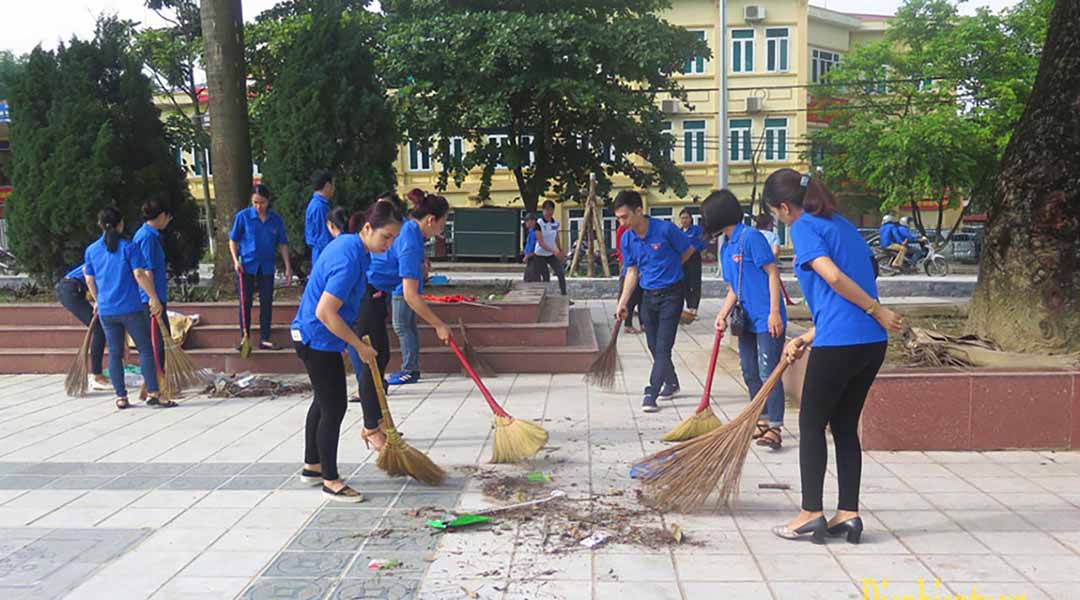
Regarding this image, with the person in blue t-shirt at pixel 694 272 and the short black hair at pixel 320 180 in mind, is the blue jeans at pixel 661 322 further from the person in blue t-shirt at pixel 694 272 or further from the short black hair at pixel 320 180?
the person in blue t-shirt at pixel 694 272

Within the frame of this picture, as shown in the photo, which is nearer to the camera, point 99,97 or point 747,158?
point 99,97

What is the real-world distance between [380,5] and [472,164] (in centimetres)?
428

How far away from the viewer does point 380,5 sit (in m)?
20.4

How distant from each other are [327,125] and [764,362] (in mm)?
6453

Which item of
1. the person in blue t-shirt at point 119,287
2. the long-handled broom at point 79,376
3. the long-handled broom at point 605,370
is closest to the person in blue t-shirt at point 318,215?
the person in blue t-shirt at point 119,287

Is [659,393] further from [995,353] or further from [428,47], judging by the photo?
[428,47]

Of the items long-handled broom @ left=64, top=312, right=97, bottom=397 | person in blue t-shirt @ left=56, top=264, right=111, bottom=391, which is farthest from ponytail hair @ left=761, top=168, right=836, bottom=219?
person in blue t-shirt @ left=56, top=264, right=111, bottom=391

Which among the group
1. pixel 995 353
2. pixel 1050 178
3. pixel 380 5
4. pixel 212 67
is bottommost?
pixel 995 353

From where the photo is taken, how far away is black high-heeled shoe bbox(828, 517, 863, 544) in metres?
3.87

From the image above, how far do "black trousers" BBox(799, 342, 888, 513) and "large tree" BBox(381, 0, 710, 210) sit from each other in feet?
48.4

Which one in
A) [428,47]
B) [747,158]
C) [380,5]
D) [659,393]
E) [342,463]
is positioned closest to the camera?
[342,463]

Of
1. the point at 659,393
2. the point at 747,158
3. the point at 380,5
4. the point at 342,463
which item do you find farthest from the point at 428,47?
the point at 747,158

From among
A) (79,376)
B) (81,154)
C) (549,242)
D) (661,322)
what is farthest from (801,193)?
(549,242)

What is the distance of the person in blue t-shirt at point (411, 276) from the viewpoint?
215 inches
